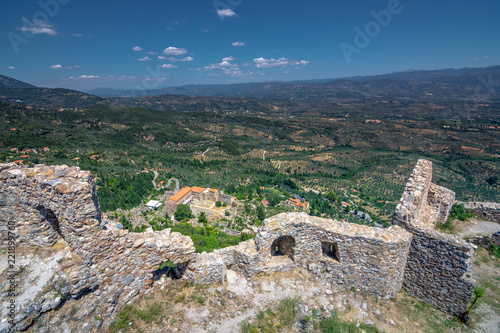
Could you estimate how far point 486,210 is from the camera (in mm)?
13859

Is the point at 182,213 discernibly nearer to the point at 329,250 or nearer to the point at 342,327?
the point at 329,250

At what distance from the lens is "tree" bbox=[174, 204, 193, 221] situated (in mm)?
40237

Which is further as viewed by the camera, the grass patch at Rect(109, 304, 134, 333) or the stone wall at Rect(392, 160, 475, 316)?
the stone wall at Rect(392, 160, 475, 316)

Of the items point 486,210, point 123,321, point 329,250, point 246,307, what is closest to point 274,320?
point 246,307

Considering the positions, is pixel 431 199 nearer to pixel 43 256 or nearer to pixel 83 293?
pixel 83 293

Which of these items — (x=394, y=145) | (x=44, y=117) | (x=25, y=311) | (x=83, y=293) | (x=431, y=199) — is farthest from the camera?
(x=394, y=145)

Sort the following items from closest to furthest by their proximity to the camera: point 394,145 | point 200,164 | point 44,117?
1. point 200,164
2. point 44,117
3. point 394,145

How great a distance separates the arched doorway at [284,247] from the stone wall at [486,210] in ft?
42.8

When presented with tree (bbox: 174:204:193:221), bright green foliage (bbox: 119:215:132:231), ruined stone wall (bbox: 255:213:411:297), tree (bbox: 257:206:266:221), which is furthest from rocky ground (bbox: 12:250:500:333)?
tree (bbox: 174:204:193:221)

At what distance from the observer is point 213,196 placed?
49.4 metres

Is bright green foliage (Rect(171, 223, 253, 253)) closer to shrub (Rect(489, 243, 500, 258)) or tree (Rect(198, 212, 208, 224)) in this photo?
tree (Rect(198, 212, 208, 224))

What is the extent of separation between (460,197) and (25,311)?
7542cm

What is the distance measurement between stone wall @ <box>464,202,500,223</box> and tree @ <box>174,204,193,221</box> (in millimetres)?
37366

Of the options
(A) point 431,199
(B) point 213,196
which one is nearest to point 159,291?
(A) point 431,199
